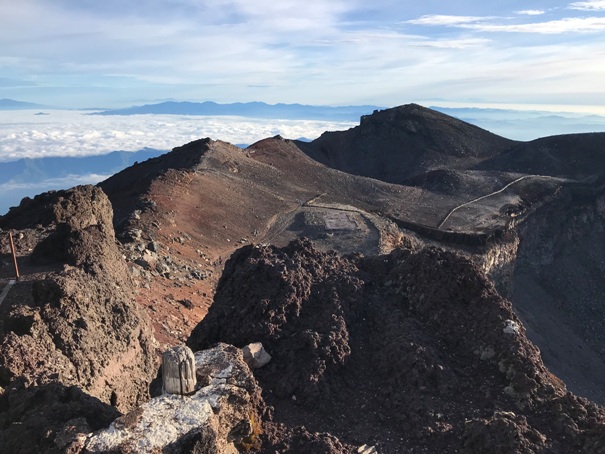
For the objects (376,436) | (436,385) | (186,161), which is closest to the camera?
(376,436)

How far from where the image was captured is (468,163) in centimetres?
5478

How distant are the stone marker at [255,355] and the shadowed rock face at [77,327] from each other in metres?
2.34

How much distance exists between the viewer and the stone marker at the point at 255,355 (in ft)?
26.9

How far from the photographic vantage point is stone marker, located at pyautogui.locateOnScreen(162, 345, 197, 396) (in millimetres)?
6316

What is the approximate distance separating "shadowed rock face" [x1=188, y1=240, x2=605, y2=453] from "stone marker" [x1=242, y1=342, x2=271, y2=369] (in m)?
0.13

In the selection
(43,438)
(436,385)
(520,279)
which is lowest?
(520,279)

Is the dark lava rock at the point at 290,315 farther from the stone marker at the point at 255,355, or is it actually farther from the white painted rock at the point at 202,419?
the white painted rock at the point at 202,419

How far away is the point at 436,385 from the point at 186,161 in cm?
3049

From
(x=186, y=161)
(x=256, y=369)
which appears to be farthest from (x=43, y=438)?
(x=186, y=161)

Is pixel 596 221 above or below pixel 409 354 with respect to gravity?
below

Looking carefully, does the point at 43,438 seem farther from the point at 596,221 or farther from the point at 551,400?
the point at 596,221

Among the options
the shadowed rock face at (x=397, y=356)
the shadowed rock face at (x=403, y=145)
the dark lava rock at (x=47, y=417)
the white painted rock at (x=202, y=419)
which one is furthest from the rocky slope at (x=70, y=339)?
the shadowed rock face at (x=403, y=145)

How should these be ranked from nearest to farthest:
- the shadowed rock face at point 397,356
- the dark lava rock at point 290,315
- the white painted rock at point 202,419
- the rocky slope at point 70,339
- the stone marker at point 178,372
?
the white painted rock at point 202,419 → the stone marker at point 178,372 → the rocky slope at point 70,339 → the shadowed rock face at point 397,356 → the dark lava rock at point 290,315

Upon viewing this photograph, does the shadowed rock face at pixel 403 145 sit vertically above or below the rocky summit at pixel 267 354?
above
